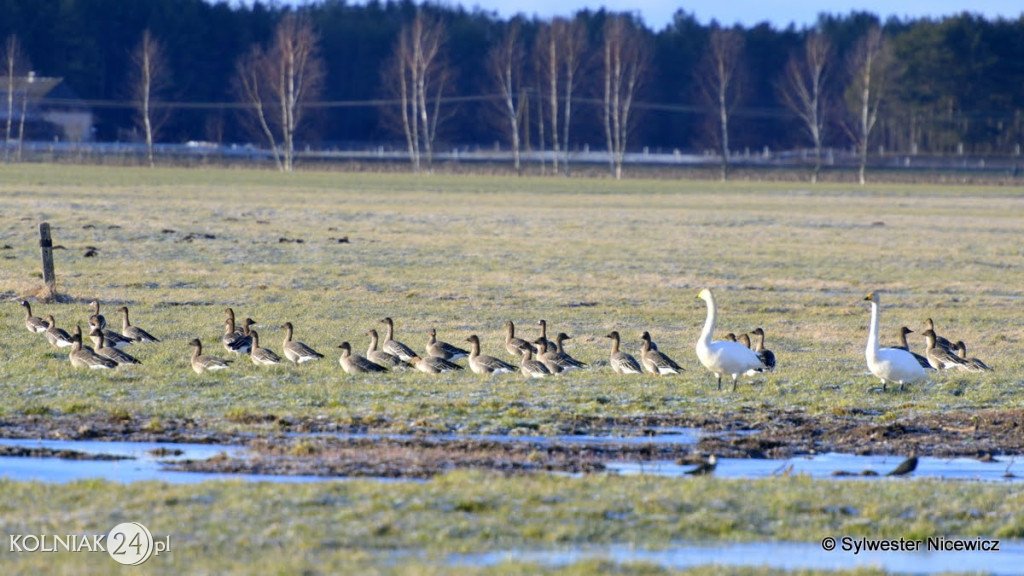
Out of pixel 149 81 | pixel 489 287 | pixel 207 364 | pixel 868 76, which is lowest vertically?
pixel 489 287

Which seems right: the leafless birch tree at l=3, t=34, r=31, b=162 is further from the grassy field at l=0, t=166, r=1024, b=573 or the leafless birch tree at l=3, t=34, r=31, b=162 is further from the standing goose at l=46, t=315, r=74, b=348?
the standing goose at l=46, t=315, r=74, b=348

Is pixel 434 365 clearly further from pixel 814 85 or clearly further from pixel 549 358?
pixel 814 85

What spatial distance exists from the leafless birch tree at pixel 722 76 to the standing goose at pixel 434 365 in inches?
3096

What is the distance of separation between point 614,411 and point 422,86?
290 feet

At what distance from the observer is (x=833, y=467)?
403 inches

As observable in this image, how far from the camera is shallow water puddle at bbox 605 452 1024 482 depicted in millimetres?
9852

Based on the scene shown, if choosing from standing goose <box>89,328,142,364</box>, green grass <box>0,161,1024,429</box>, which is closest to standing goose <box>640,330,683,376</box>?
green grass <box>0,161,1024,429</box>

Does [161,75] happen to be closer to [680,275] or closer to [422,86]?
[422,86]

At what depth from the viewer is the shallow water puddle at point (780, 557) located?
725cm

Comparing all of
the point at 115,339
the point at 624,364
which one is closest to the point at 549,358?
the point at 624,364

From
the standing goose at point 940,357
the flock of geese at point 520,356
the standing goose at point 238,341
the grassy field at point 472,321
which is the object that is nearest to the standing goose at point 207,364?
the flock of geese at point 520,356

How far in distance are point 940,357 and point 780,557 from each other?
9.77 metres

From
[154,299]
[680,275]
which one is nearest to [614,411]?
[154,299]

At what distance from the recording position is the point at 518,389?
13.7 metres
